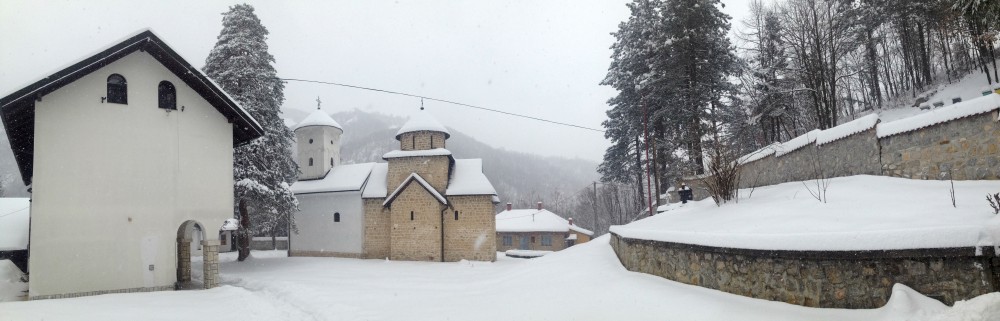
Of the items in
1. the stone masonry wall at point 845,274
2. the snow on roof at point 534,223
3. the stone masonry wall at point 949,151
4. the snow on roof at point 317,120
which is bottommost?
the snow on roof at point 534,223

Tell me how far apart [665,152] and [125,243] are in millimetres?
20071

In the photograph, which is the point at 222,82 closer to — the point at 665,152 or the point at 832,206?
the point at 665,152

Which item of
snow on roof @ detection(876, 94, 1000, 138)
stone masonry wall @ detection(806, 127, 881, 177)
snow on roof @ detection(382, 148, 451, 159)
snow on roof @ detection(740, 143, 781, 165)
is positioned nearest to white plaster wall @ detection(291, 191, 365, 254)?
snow on roof @ detection(382, 148, 451, 159)

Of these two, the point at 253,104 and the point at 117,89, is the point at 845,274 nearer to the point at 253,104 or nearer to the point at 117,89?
the point at 117,89

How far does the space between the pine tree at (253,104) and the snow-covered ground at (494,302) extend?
207 inches

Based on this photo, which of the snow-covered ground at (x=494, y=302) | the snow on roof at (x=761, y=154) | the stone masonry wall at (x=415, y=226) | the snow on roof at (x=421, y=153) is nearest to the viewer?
the snow-covered ground at (x=494, y=302)

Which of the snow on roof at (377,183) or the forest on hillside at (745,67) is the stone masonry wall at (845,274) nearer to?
the forest on hillside at (745,67)

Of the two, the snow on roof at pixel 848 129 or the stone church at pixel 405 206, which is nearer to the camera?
the snow on roof at pixel 848 129

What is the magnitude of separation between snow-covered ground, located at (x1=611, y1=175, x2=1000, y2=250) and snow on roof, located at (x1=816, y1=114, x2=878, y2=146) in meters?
1.06

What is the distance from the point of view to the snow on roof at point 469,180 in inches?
976

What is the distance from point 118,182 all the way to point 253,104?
346 inches

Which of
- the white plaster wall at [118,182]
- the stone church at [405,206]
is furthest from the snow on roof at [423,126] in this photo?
the white plaster wall at [118,182]

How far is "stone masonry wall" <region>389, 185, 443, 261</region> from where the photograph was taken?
24141mm

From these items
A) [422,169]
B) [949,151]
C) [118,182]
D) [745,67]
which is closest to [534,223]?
[422,169]
